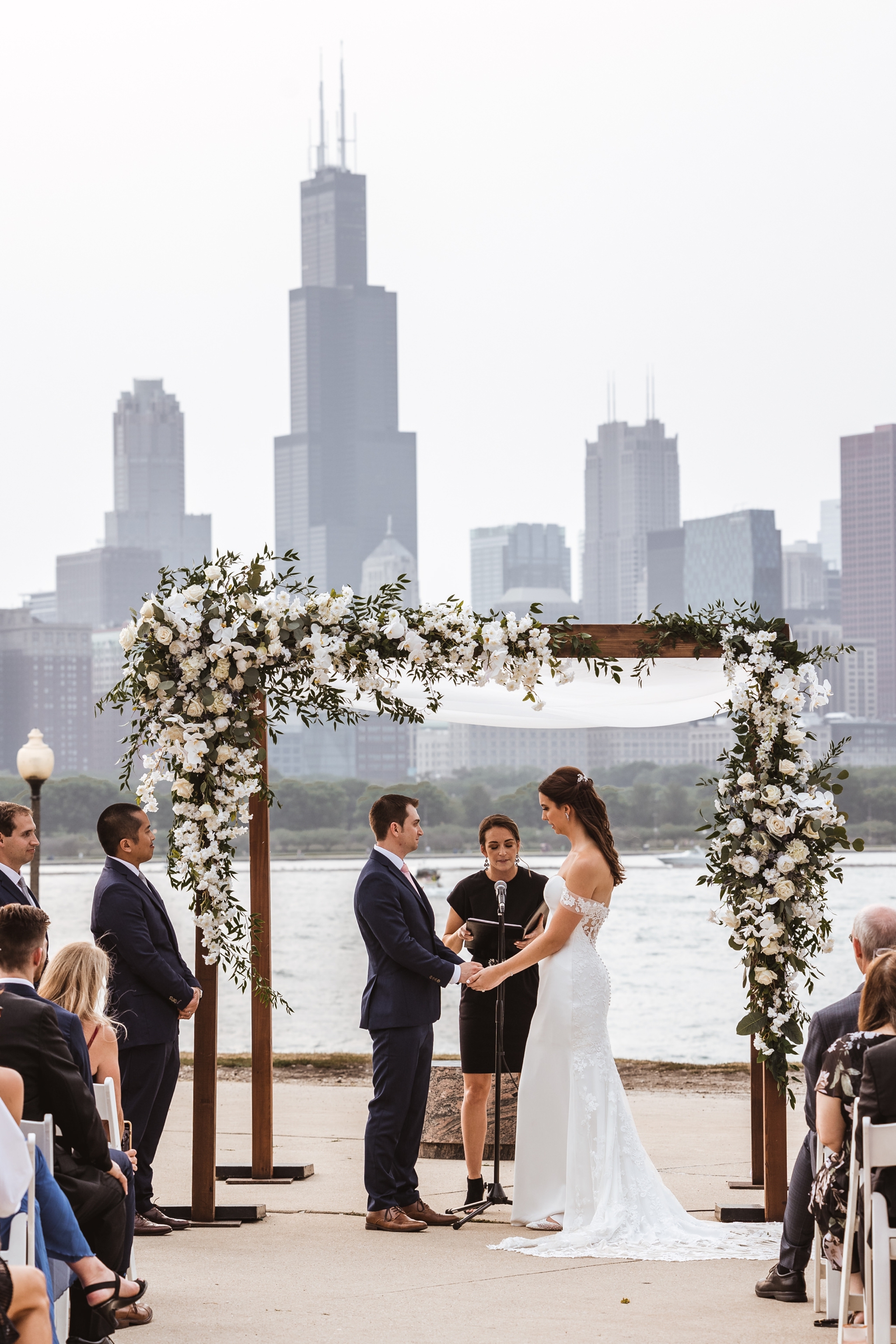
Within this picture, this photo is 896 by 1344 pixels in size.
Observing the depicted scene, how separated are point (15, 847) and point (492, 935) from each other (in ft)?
8.03

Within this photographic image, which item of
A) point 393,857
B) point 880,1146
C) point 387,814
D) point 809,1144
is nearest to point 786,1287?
point 809,1144

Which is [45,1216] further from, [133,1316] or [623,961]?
[623,961]

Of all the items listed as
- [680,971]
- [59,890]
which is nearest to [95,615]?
[59,890]

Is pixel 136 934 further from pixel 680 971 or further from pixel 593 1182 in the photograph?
pixel 680 971

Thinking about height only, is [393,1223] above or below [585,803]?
below

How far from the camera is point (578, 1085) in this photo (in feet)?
22.7

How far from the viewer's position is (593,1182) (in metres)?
6.75

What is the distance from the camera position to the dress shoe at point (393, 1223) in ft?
22.4

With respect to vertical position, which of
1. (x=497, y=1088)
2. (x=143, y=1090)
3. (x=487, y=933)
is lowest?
(x=497, y=1088)

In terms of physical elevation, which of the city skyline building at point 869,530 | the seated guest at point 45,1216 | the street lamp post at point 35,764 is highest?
the city skyline building at point 869,530

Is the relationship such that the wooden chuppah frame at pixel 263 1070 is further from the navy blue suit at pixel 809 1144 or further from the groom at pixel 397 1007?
the navy blue suit at pixel 809 1144

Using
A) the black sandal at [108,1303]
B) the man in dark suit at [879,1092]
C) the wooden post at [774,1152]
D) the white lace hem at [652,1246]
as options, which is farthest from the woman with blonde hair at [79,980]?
the wooden post at [774,1152]

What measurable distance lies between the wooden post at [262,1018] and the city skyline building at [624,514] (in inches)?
5748

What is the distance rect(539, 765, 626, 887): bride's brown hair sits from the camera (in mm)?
6945
